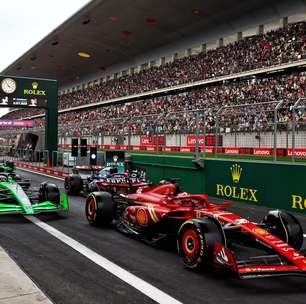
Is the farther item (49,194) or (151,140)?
(151,140)

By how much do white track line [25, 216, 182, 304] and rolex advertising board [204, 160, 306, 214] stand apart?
521 centimetres

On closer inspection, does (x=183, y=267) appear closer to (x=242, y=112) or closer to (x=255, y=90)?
(x=242, y=112)

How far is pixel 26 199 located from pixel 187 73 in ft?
101

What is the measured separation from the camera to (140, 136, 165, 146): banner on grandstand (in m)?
15.6

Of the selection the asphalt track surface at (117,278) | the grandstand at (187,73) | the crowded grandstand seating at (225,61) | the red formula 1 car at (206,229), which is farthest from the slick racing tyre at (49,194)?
the crowded grandstand seating at (225,61)

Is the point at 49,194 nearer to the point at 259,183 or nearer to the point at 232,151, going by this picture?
the point at 259,183

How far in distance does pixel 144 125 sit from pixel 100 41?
28.9 meters

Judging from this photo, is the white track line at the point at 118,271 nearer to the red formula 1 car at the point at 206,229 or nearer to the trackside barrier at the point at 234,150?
the red formula 1 car at the point at 206,229

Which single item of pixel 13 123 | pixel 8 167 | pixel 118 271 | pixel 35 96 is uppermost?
pixel 35 96

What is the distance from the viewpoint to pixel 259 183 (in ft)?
36.2

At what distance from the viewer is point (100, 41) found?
43688mm

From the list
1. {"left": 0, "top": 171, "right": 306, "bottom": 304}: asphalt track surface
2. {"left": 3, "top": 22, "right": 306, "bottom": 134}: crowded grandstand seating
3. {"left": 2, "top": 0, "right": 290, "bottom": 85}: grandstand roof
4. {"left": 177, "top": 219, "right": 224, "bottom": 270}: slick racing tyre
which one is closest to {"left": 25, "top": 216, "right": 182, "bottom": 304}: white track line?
{"left": 0, "top": 171, "right": 306, "bottom": 304}: asphalt track surface

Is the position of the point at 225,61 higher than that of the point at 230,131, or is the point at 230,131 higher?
the point at 225,61

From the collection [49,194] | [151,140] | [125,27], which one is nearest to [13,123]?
[125,27]
